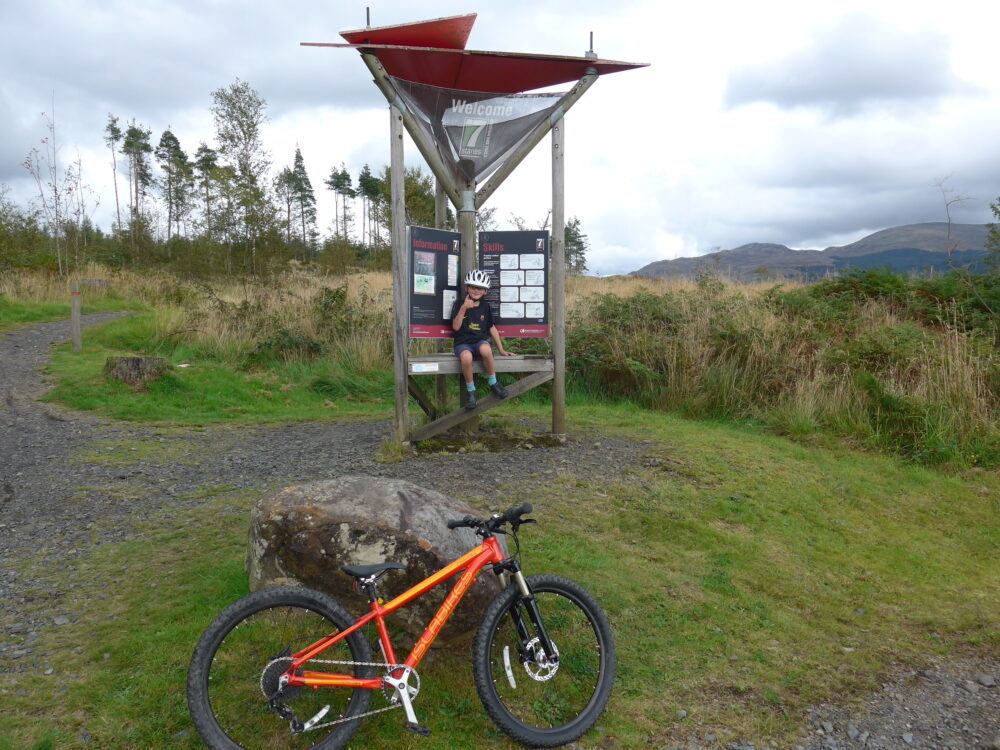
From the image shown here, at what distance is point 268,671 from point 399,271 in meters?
5.04

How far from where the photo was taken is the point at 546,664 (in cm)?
309

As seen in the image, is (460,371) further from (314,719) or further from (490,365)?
(314,719)

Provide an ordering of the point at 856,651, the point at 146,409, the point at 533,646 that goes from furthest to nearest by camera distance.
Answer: the point at 146,409 → the point at 856,651 → the point at 533,646

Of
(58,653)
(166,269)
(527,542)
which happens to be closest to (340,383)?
(527,542)

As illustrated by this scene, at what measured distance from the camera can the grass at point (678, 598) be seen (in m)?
3.15

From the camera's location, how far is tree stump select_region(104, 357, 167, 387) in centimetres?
1015

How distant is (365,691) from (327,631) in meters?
0.28

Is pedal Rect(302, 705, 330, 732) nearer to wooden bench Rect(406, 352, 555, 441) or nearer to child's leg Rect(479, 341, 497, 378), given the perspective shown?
wooden bench Rect(406, 352, 555, 441)

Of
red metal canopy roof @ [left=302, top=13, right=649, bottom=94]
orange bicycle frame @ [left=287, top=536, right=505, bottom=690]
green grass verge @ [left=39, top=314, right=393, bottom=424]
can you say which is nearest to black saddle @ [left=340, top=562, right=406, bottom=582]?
orange bicycle frame @ [left=287, top=536, right=505, bottom=690]

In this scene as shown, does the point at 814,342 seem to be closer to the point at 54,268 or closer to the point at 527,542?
the point at 527,542

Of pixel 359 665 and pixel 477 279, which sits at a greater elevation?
pixel 477 279

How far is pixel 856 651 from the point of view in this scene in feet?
13.0

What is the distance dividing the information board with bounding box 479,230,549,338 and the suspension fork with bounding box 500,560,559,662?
16.6 feet

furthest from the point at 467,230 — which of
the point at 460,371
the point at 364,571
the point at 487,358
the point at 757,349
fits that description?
the point at 364,571
